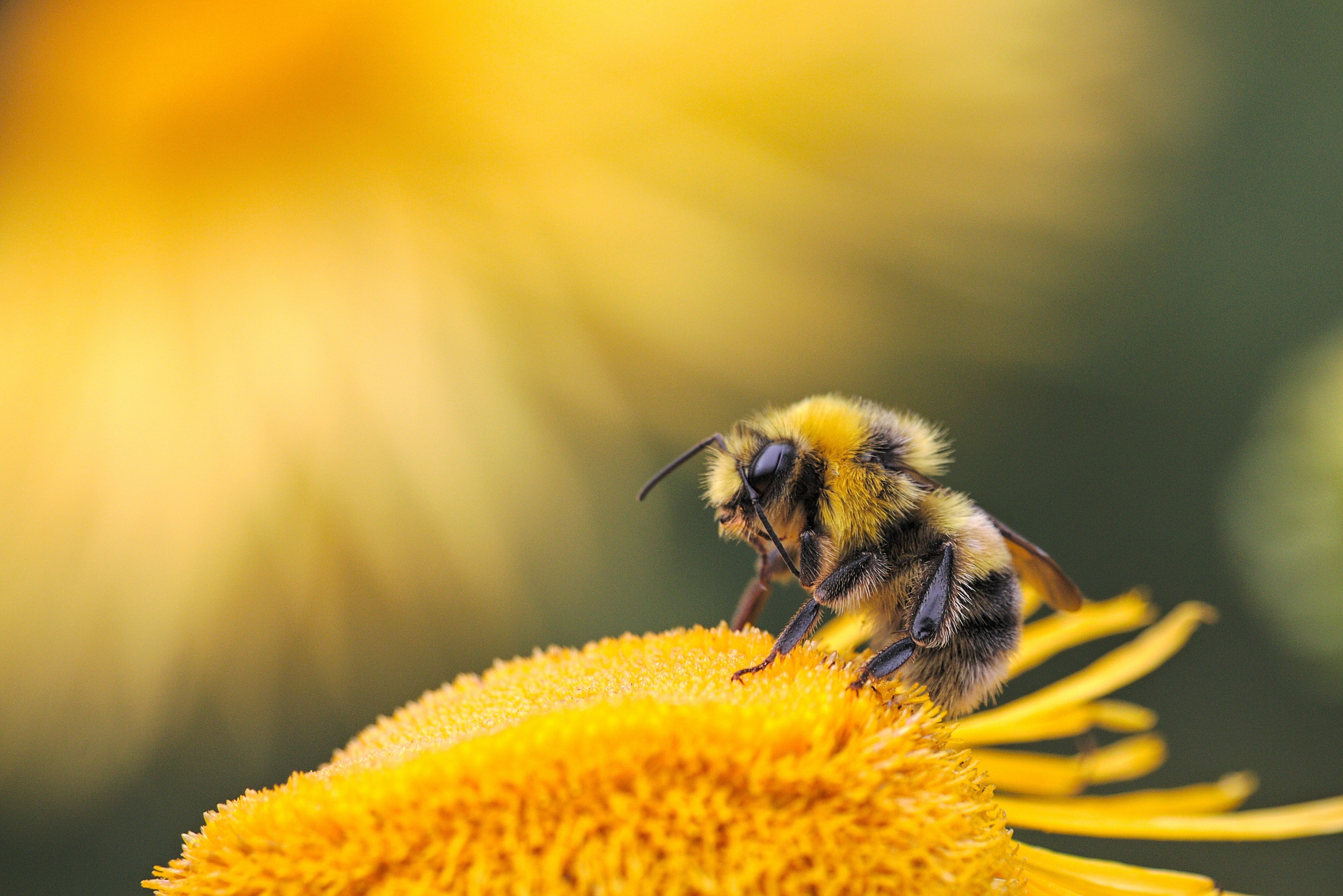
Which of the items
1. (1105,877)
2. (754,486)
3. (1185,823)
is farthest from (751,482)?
(1185,823)

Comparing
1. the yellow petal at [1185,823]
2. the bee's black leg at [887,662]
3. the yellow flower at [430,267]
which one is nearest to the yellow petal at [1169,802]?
the yellow petal at [1185,823]

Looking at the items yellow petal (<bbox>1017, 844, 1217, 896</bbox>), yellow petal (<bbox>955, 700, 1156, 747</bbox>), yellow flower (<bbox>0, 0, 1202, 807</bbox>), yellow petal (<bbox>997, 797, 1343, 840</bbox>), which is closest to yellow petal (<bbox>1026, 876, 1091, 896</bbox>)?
yellow petal (<bbox>1017, 844, 1217, 896</bbox>)

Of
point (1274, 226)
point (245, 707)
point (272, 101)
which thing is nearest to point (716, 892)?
point (245, 707)

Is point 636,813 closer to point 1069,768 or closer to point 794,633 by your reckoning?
point 794,633

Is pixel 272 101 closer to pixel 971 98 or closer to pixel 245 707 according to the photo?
pixel 245 707

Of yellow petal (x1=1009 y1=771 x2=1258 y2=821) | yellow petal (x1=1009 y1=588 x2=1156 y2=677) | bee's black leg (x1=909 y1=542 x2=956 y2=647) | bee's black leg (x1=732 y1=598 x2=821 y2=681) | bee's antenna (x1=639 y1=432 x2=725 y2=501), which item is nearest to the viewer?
bee's black leg (x1=732 y1=598 x2=821 y2=681)

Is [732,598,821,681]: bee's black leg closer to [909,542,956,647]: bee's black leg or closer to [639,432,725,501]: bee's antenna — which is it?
[909,542,956,647]: bee's black leg
